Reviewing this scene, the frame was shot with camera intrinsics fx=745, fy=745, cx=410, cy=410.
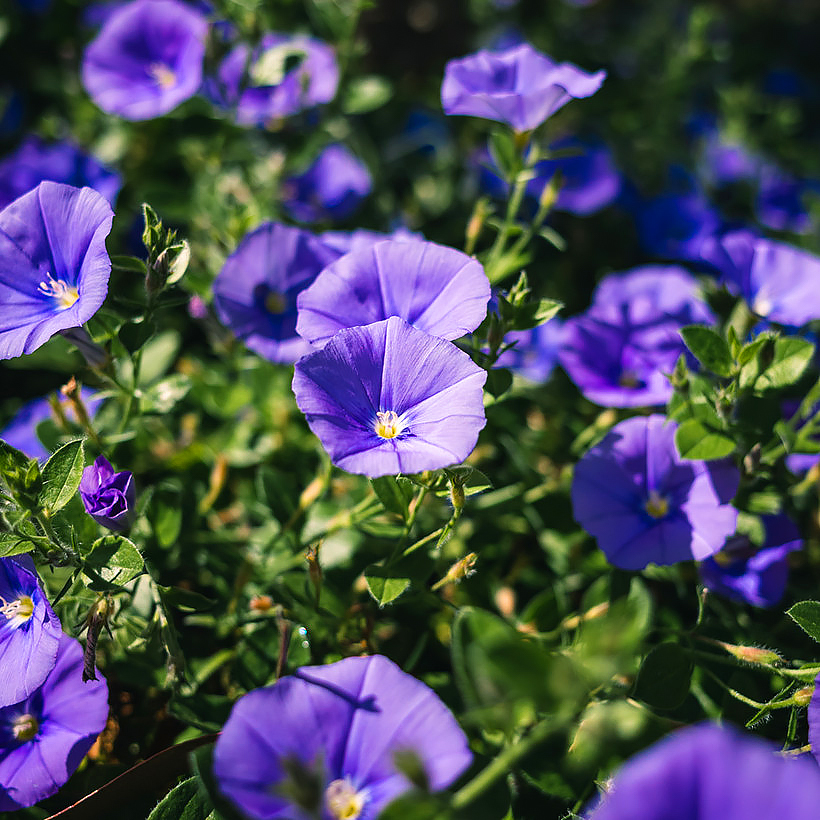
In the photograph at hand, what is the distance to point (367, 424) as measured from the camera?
4.92 feet

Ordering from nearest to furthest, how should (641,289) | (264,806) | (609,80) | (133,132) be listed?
(264,806)
(641,289)
(133,132)
(609,80)

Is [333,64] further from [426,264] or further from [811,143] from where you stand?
[811,143]

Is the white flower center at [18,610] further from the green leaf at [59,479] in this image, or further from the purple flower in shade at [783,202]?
the purple flower in shade at [783,202]

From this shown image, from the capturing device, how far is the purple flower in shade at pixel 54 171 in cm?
260

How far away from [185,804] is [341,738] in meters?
0.42

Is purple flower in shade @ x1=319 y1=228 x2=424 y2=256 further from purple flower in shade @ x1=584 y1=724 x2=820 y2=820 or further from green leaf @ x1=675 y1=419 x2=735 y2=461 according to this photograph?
purple flower in shade @ x1=584 y1=724 x2=820 y2=820

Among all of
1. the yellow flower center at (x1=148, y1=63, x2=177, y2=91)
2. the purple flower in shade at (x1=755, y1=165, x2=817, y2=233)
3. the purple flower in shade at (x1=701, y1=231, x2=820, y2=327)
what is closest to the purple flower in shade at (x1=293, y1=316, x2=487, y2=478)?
the purple flower in shade at (x1=701, y1=231, x2=820, y2=327)

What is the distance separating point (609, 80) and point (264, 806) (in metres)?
3.72

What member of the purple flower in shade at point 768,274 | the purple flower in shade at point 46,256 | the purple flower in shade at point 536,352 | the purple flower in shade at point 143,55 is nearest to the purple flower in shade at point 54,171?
the purple flower in shade at point 143,55

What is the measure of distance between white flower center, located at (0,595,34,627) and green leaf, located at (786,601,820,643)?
1.55m

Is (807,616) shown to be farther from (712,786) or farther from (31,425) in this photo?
(31,425)

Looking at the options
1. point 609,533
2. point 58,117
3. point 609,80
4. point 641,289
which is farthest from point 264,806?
point 609,80

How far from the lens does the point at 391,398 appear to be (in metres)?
1.53

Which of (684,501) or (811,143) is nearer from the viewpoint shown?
(684,501)
